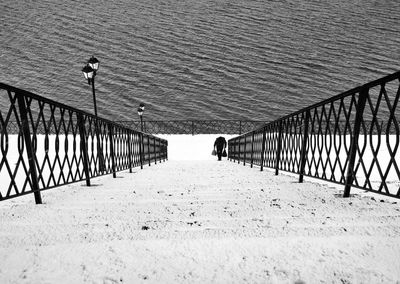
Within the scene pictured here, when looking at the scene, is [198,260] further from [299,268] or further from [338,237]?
[338,237]

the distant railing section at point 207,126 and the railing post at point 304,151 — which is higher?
the railing post at point 304,151

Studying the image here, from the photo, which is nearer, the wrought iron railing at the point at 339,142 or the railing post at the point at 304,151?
the wrought iron railing at the point at 339,142

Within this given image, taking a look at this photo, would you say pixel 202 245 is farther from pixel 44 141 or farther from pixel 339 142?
pixel 44 141

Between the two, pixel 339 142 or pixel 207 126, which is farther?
pixel 207 126

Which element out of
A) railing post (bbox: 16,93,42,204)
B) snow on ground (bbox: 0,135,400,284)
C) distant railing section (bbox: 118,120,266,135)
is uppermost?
railing post (bbox: 16,93,42,204)

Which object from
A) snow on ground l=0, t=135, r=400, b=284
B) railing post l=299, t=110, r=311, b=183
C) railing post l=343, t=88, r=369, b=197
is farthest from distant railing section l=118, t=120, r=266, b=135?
snow on ground l=0, t=135, r=400, b=284

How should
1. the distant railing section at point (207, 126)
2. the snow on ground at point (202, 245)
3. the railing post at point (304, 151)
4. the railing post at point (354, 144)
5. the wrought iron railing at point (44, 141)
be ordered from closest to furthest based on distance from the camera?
the snow on ground at point (202, 245) < the wrought iron railing at point (44, 141) < the railing post at point (354, 144) < the railing post at point (304, 151) < the distant railing section at point (207, 126)

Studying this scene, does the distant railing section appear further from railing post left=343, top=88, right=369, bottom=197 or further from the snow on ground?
the snow on ground

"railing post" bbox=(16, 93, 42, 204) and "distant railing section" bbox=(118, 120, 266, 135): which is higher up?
"railing post" bbox=(16, 93, 42, 204)

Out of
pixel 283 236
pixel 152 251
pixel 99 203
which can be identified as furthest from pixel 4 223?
pixel 283 236

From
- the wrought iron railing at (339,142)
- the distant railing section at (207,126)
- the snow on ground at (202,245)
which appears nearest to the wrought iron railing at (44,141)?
the snow on ground at (202,245)

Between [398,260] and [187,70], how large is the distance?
5359cm

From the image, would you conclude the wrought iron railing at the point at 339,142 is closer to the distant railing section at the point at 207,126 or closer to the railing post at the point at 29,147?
the railing post at the point at 29,147

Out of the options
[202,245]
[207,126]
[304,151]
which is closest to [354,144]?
[304,151]
